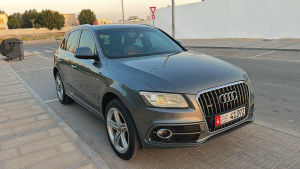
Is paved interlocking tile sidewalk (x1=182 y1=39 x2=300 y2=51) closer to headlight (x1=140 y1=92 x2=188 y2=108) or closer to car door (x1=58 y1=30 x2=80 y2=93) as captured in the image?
car door (x1=58 y1=30 x2=80 y2=93)

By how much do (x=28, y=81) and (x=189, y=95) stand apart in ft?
25.1

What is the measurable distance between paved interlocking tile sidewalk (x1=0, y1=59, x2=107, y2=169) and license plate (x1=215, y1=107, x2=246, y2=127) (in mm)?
1441

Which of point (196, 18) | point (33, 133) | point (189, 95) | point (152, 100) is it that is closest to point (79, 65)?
point (33, 133)

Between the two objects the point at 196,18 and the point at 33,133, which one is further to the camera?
the point at 196,18

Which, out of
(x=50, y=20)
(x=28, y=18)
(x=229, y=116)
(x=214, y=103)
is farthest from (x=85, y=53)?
(x=28, y=18)

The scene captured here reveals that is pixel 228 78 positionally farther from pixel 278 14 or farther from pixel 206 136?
pixel 278 14

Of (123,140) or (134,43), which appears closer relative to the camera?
(123,140)

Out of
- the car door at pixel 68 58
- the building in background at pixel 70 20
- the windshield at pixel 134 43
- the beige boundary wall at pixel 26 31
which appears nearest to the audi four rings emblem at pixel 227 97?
the windshield at pixel 134 43

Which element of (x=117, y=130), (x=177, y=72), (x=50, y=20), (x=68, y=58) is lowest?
(x=117, y=130)

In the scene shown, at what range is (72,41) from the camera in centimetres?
501

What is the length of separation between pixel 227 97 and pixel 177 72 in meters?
0.62

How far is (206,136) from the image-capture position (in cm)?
267

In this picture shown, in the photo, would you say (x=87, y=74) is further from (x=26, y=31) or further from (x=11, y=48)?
(x=26, y=31)

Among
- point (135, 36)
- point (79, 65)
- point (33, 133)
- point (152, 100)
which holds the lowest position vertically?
point (33, 133)
